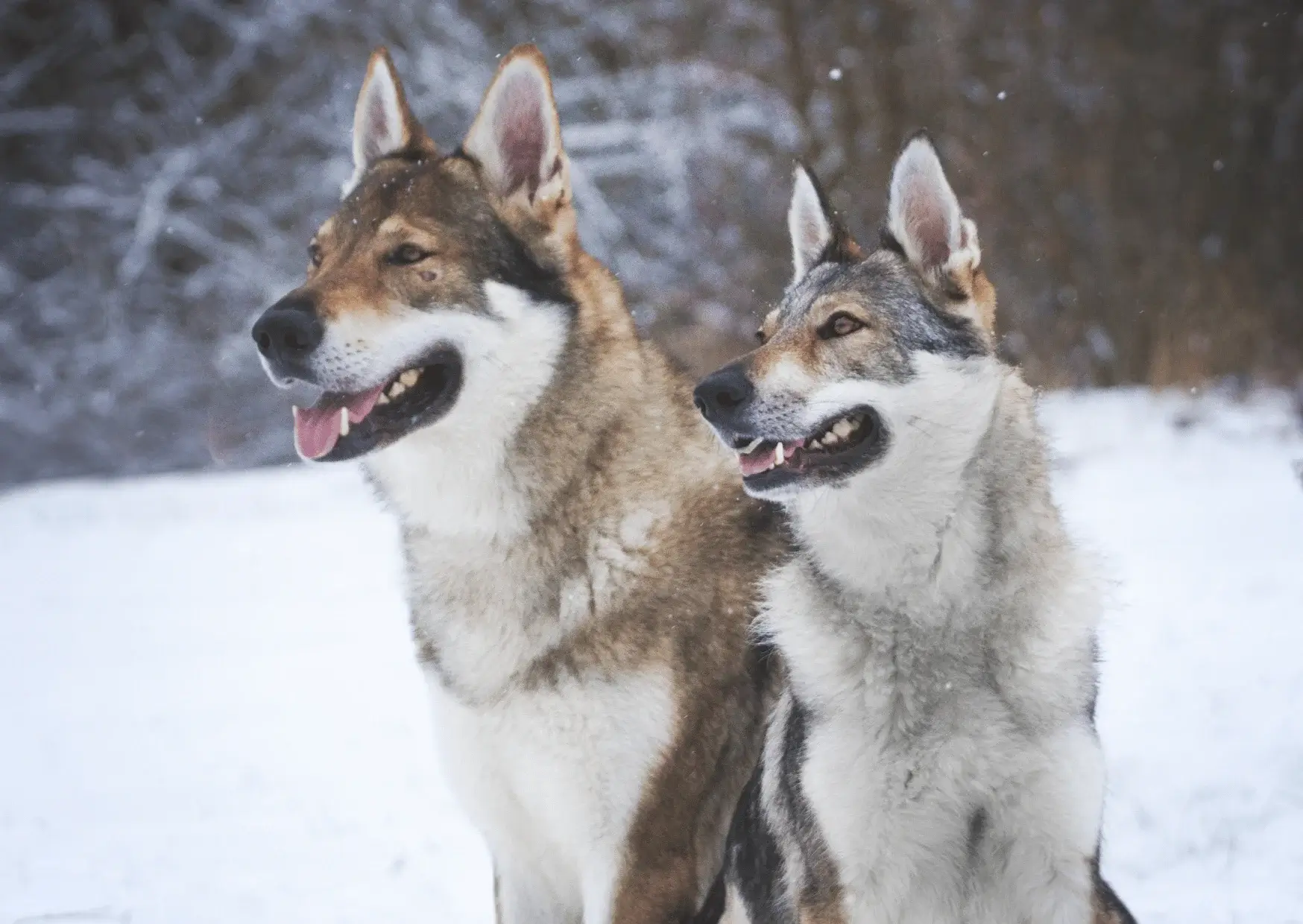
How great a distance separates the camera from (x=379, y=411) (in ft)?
9.80

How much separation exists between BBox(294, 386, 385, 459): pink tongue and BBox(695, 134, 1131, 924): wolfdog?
85 centimetres

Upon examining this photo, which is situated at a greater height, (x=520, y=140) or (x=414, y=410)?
(x=520, y=140)

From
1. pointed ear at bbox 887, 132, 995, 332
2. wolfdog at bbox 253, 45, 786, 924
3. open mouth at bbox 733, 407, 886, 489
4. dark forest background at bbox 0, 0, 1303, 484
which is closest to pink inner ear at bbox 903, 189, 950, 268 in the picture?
pointed ear at bbox 887, 132, 995, 332

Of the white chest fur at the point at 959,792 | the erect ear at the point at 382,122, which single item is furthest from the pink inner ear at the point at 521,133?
the white chest fur at the point at 959,792

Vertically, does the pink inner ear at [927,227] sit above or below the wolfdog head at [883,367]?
above

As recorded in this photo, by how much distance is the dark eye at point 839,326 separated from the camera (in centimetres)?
291

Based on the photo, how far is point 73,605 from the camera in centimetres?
923

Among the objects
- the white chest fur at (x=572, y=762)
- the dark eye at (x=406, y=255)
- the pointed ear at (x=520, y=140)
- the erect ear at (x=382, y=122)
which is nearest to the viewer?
the white chest fur at (x=572, y=762)

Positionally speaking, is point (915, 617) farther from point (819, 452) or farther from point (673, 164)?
point (673, 164)

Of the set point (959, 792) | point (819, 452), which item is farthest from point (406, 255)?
point (959, 792)

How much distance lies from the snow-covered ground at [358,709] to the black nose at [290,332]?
193cm

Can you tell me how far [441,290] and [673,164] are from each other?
13.9m

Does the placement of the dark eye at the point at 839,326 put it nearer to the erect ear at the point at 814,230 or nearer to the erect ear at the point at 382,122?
the erect ear at the point at 814,230

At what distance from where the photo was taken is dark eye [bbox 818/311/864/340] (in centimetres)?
291
